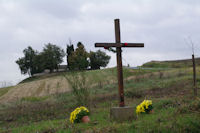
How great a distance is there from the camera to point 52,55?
7644cm

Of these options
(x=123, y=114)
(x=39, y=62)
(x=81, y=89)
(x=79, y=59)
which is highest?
(x=39, y=62)

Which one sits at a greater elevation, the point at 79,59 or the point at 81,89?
the point at 79,59

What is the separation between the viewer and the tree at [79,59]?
12.2 meters

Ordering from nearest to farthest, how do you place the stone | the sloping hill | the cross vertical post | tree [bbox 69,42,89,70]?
the stone
the cross vertical post
tree [bbox 69,42,89,70]
the sloping hill

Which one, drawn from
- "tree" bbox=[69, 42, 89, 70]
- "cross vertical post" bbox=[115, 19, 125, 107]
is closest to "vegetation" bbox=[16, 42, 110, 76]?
"tree" bbox=[69, 42, 89, 70]

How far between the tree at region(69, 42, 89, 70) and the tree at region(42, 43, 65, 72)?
212 ft

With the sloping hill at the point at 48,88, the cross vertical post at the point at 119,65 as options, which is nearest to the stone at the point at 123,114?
the cross vertical post at the point at 119,65

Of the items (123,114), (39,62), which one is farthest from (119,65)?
(39,62)

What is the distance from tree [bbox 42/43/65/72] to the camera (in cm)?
7575

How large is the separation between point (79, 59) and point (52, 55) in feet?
215

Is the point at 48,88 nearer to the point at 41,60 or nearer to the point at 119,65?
the point at 119,65

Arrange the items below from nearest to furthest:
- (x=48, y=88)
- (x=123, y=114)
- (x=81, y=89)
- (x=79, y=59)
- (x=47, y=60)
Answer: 1. (x=123, y=114)
2. (x=81, y=89)
3. (x=79, y=59)
4. (x=48, y=88)
5. (x=47, y=60)

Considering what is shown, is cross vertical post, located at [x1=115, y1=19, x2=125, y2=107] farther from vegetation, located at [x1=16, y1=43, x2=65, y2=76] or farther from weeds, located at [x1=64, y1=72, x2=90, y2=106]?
vegetation, located at [x1=16, y1=43, x2=65, y2=76]

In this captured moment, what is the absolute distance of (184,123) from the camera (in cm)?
560
